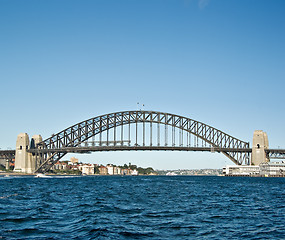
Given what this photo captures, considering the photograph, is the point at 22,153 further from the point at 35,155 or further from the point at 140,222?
the point at 140,222

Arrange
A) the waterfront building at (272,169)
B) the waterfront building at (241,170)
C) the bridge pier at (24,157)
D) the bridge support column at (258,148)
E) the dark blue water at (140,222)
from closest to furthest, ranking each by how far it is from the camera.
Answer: the dark blue water at (140,222) < the bridge pier at (24,157) < the waterfront building at (272,169) < the waterfront building at (241,170) < the bridge support column at (258,148)

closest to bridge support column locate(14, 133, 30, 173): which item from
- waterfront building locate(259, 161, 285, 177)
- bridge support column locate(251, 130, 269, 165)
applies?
bridge support column locate(251, 130, 269, 165)

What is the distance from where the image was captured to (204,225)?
21.7 metres

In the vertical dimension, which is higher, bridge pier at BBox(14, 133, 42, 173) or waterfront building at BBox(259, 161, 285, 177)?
bridge pier at BBox(14, 133, 42, 173)

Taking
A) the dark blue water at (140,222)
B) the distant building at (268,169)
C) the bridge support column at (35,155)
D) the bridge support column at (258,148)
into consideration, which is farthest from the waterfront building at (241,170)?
the dark blue water at (140,222)

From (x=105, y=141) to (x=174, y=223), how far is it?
117 metres

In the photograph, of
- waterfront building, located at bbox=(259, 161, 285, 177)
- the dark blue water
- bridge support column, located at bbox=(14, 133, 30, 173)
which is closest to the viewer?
the dark blue water

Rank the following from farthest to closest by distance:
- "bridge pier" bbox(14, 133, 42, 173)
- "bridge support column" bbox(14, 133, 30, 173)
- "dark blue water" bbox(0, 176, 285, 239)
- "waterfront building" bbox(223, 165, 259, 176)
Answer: "waterfront building" bbox(223, 165, 259, 176)
"bridge pier" bbox(14, 133, 42, 173)
"bridge support column" bbox(14, 133, 30, 173)
"dark blue water" bbox(0, 176, 285, 239)

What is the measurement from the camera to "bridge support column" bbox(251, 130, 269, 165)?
148 metres

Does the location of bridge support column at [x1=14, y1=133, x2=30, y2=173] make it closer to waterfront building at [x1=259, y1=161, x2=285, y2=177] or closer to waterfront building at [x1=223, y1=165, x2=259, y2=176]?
waterfront building at [x1=223, y1=165, x2=259, y2=176]

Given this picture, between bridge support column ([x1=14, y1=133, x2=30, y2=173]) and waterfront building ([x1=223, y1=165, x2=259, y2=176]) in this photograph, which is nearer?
bridge support column ([x1=14, y1=133, x2=30, y2=173])

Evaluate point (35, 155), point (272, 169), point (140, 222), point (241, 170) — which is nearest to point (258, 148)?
point (272, 169)

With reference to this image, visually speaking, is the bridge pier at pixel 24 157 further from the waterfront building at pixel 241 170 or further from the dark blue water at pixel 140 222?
the dark blue water at pixel 140 222

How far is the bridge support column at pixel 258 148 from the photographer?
486ft
